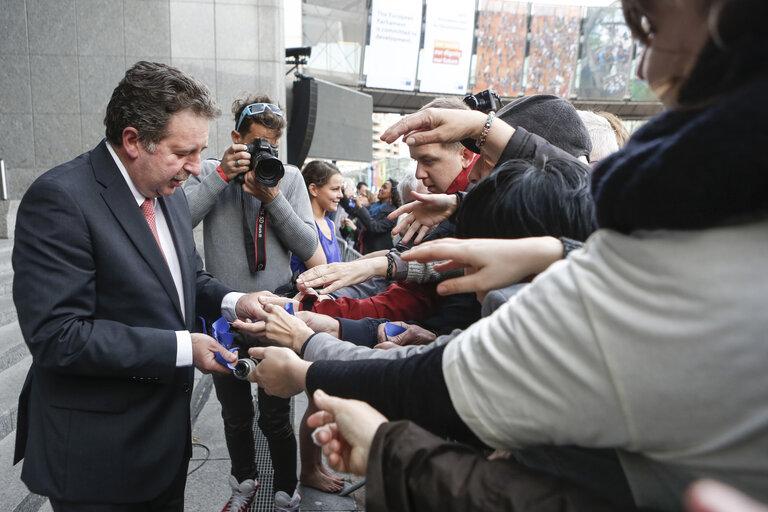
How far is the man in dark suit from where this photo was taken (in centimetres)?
141

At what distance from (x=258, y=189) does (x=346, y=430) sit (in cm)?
178

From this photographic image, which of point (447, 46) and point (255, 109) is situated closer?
point (255, 109)

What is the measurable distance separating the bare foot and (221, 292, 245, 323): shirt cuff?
1393 mm

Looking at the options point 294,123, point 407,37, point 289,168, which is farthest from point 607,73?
point 289,168

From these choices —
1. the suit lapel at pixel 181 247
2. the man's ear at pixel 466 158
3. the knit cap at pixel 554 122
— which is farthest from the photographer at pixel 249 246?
the knit cap at pixel 554 122

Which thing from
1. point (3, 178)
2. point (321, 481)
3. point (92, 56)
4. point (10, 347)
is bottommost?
point (321, 481)

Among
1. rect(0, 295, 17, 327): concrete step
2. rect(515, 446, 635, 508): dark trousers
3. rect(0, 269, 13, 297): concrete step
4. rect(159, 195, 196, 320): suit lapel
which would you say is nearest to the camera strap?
rect(159, 195, 196, 320): suit lapel

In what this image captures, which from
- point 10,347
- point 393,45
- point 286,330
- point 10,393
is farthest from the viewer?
point 393,45

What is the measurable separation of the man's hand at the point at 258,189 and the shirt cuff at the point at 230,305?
2.01 ft

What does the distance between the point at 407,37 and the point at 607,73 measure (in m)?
8.72

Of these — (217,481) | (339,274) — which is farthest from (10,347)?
(339,274)

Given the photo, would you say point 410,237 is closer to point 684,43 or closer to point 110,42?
point 684,43

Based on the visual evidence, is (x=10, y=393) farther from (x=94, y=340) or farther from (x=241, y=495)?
(x=94, y=340)

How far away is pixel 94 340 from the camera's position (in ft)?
4.62
